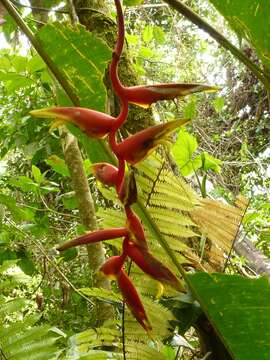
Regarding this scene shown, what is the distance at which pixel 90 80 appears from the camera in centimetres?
55

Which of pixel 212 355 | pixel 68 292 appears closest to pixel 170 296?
pixel 212 355

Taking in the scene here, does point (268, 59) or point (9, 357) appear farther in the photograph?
point (9, 357)

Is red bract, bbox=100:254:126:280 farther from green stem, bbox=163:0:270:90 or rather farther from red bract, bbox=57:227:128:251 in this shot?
green stem, bbox=163:0:270:90

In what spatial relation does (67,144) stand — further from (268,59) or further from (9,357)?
(268,59)

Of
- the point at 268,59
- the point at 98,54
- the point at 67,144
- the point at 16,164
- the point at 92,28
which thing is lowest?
the point at 268,59

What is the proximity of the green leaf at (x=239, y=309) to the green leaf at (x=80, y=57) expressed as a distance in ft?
0.78

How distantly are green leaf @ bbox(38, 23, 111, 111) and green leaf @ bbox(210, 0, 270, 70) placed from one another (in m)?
0.17

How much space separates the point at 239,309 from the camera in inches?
17.9

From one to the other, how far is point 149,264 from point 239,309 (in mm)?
192

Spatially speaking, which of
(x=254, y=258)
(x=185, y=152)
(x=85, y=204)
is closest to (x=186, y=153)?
(x=185, y=152)

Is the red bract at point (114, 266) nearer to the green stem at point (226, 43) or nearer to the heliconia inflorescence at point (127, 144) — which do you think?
the heliconia inflorescence at point (127, 144)

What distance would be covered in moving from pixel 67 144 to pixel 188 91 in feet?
3.03

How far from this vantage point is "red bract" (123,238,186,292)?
30 centimetres

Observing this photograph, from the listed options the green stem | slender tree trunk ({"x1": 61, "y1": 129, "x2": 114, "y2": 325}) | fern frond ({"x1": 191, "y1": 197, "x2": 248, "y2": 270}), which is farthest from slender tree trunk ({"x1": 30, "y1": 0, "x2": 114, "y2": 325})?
the green stem
